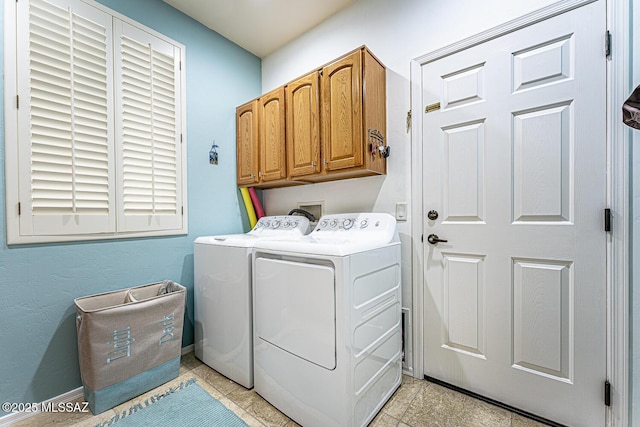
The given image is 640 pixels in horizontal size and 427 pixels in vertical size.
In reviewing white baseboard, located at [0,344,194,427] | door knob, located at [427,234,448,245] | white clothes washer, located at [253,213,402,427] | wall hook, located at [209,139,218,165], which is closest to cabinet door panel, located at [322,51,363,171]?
white clothes washer, located at [253,213,402,427]

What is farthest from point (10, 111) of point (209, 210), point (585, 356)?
point (585, 356)

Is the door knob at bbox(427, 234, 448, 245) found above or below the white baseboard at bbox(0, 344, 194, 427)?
above

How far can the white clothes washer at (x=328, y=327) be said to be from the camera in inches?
50.6

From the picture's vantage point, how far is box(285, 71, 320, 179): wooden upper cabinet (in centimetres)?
198

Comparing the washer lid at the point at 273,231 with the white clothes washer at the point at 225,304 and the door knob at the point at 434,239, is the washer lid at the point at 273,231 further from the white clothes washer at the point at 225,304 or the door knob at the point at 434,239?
the door knob at the point at 434,239

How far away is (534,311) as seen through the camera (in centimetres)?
145

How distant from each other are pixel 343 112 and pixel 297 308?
130 cm

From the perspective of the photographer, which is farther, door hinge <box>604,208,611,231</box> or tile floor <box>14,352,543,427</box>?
tile floor <box>14,352,543,427</box>

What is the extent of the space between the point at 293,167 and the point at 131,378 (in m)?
1.78

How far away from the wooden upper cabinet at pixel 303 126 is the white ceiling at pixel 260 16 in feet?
2.21

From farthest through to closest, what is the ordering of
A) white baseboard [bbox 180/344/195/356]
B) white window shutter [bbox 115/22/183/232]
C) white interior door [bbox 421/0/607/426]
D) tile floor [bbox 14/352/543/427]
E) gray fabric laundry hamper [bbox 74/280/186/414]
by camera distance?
white baseboard [bbox 180/344/195/356] < white window shutter [bbox 115/22/183/232] < gray fabric laundry hamper [bbox 74/280/186/414] < tile floor [bbox 14/352/543/427] < white interior door [bbox 421/0/607/426]

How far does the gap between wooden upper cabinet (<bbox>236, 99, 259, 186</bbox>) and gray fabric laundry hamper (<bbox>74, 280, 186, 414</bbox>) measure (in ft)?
3.72

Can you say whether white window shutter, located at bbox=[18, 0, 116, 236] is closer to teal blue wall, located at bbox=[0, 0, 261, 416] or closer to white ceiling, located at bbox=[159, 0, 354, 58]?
teal blue wall, located at bbox=[0, 0, 261, 416]

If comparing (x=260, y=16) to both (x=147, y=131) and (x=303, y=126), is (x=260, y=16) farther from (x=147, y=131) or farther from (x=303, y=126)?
(x=147, y=131)
